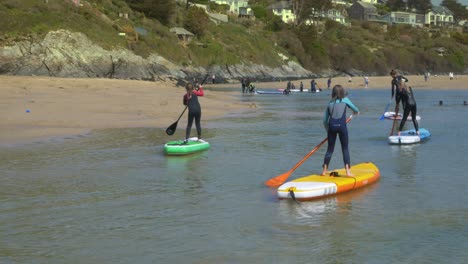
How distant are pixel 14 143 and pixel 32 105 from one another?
893cm

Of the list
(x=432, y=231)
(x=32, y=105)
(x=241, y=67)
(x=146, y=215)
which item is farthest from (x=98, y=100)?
(x=241, y=67)

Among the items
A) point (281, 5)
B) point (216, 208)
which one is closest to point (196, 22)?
point (281, 5)

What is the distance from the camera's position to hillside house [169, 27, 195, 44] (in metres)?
78.6

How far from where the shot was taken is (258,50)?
89.5 m

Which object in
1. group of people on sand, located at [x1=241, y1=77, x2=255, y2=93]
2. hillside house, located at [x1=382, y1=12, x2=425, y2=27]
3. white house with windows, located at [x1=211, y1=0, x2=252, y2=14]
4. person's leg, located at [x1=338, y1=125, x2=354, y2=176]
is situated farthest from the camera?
hillside house, located at [x1=382, y1=12, x2=425, y2=27]

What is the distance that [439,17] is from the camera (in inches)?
7343

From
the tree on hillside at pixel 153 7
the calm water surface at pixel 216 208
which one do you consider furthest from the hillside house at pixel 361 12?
the calm water surface at pixel 216 208

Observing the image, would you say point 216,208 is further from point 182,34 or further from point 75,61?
point 182,34

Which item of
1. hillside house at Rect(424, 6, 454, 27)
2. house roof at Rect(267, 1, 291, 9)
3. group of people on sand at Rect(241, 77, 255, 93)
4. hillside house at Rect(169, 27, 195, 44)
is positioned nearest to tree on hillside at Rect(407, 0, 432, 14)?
hillside house at Rect(424, 6, 454, 27)

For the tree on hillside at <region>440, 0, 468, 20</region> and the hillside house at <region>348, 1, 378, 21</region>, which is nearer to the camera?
the hillside house at <region>348, 1, 378, 21</region>

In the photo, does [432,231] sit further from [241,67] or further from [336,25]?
[336,25]

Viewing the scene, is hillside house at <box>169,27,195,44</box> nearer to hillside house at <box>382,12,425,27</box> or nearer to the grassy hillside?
the grassy hillside

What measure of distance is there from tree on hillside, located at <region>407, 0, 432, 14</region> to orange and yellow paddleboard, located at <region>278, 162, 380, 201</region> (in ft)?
604

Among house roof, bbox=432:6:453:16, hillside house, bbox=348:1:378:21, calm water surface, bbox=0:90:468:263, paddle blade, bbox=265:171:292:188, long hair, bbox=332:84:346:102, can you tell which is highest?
house roof, bbox=432:6:453:16
